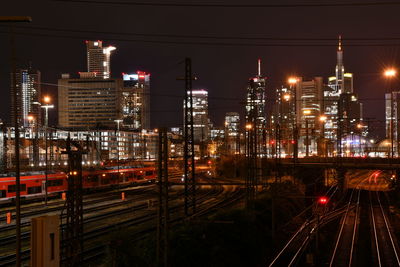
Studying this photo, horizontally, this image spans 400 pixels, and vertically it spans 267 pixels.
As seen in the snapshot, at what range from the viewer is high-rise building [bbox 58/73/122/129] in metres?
133

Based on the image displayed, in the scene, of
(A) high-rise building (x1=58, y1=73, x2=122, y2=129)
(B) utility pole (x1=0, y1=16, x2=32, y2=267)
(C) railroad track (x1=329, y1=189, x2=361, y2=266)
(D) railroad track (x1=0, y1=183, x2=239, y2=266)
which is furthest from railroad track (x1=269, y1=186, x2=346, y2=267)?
(A) high-rise building (x1=58, y1=73, x2=122, y2=129)

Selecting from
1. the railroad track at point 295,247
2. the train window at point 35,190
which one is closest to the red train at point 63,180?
the train window at point 35,190

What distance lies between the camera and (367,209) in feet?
138

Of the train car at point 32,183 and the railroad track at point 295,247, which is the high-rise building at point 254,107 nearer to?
the railroad track at point 295,247

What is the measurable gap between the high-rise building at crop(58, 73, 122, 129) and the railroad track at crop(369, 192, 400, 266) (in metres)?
98.4

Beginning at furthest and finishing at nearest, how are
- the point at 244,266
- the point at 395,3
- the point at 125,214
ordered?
the point at 125,214
the point at 244,266
the point at 395,3

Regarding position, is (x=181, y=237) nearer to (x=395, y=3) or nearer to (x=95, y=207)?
(x=395, y=3)

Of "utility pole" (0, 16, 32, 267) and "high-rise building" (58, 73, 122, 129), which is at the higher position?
"high-rise building" (58, 73, 122, 129)

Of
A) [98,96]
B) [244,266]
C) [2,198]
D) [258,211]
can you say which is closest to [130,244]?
[244,266]

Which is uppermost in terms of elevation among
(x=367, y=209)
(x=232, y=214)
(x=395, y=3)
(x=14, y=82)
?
(x=395, y=3)

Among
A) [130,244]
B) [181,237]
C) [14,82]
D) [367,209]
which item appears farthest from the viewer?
[367,209]

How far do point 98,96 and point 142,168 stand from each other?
90.8 metres

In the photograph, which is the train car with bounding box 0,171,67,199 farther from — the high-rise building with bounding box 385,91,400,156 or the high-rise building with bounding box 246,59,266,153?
the high-rise building with bounding box 385,91,400,156

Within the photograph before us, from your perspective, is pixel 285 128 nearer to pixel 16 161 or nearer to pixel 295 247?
pixel 295 247
